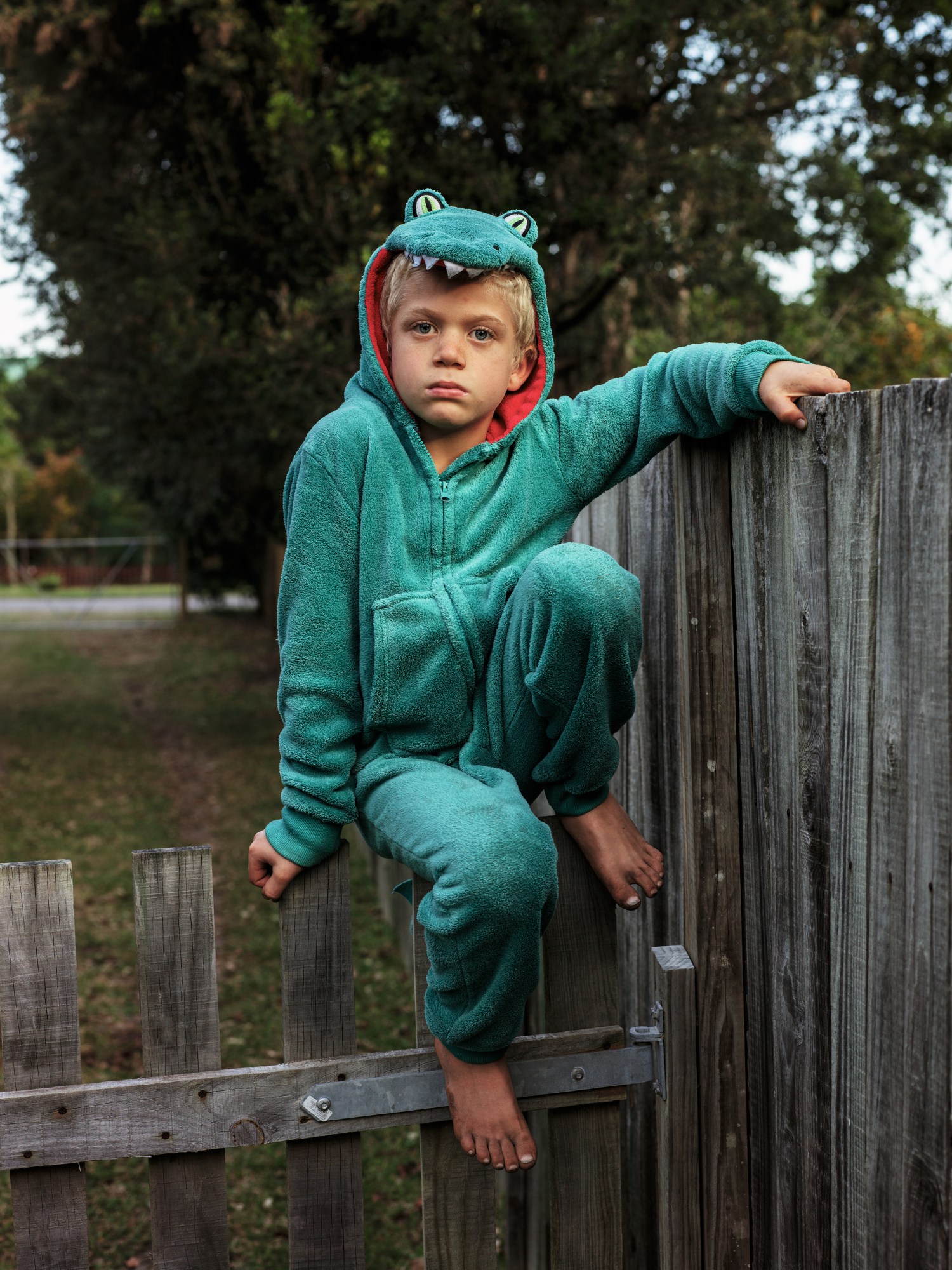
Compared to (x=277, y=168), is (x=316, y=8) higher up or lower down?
higher up

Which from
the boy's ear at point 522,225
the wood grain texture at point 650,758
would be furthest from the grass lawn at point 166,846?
the boy's ear at point 522,225

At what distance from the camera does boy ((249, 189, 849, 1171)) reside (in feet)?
6.13

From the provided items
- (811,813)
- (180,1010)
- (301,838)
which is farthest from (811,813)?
(180,1010)

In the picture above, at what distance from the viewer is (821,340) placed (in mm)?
9719

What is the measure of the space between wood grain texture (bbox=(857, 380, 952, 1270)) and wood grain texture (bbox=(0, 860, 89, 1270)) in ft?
4.30

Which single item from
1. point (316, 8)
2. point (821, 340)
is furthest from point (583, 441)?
point (821, 340)

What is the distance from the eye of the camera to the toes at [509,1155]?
1.93 m

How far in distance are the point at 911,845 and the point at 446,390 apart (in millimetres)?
1045

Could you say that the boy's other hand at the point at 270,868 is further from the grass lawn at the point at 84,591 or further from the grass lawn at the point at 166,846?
the grass lawn at the point at 84,591

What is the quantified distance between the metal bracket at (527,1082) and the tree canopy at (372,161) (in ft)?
16.8

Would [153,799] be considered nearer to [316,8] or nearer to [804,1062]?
[316,8]

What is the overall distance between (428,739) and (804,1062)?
2.65 feet

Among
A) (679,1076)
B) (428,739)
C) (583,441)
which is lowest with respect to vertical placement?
(679,1076)

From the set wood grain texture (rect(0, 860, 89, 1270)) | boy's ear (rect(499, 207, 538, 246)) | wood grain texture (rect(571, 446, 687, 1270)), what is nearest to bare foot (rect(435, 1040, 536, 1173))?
wood grain texture (rect(571, 446, 687, 1270))
